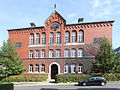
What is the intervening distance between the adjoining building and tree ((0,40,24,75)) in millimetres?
4390

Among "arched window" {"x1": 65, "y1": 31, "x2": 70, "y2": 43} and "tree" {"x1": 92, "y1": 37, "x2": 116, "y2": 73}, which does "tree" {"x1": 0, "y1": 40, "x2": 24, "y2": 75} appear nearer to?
"arched window" {"x1": 65, "y1": 31, "x2": 70, "y2": 43}

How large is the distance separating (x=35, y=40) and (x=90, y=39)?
13.6m

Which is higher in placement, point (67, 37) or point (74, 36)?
point (74, 36)

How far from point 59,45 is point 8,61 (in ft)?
39.7

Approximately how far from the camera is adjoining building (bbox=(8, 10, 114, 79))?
32.1 metres

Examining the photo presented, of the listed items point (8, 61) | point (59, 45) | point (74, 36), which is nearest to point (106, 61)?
point (74, 36)

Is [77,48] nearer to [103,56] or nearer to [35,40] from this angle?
[103,56]

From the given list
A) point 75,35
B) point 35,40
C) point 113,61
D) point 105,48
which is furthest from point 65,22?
point 113,61

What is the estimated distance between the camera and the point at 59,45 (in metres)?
33.8

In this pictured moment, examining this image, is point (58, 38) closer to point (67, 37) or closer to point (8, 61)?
point (67, 37)

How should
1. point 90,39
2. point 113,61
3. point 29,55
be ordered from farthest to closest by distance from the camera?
1. point 29,55
2. point 90,39
3. point 113,61

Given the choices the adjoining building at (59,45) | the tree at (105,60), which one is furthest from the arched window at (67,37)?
the tree at (105,60)

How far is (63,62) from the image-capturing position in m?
32.8

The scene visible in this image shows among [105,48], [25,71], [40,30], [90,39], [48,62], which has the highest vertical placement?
[40,30]
